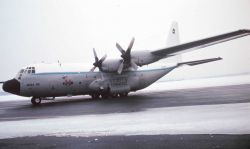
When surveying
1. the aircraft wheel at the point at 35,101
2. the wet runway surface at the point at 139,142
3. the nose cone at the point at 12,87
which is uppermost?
the nose cone at the point at 12,87

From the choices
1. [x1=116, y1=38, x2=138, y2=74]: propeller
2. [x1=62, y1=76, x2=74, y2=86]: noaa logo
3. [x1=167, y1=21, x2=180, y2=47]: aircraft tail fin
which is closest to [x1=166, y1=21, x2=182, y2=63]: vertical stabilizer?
[x1=167, y1=21, x2=180, y2=47]: aircraft tail fin

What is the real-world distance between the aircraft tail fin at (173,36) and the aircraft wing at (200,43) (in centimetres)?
796

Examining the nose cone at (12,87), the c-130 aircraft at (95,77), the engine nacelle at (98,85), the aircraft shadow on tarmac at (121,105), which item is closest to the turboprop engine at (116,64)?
the c-130 aircraft at (95,77)

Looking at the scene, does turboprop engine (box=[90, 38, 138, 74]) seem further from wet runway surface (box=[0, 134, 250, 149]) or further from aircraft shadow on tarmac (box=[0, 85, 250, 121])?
wet runway surface (box=[0, 134, 250, 149])

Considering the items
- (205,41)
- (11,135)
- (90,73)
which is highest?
(205,41)

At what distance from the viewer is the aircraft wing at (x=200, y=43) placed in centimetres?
1905

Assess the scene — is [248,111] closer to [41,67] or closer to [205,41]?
[205,41]

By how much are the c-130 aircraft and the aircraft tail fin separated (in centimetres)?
574

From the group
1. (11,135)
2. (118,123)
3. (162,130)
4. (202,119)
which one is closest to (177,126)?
(162,130)

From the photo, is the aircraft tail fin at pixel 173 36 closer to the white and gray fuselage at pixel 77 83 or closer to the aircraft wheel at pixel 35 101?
the white and gray fuselage at pixel 77 83

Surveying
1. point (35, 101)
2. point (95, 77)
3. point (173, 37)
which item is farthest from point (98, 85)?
point (173, 37)

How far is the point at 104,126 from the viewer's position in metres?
11.0

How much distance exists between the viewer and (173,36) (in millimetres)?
30984

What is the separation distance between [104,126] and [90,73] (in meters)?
13.9
